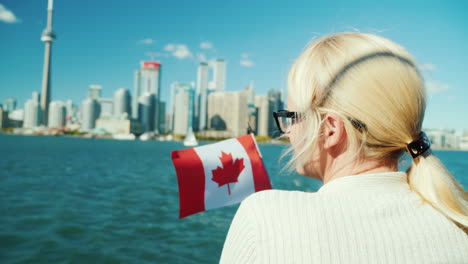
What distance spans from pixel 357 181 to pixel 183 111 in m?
160

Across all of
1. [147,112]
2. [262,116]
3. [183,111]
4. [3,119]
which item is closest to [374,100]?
[262,116]

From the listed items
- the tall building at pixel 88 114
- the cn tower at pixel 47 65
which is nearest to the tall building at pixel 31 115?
the cn tower at pixel 47 65

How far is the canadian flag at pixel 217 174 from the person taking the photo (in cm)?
412

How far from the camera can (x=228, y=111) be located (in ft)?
445

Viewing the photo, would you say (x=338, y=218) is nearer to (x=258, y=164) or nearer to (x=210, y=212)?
(x=258, y=164)

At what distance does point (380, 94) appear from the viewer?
0.96 meters

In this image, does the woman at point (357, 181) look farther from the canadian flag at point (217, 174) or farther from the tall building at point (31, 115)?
the tall building at point (31, 115)

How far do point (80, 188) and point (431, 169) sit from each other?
1555 centimetres

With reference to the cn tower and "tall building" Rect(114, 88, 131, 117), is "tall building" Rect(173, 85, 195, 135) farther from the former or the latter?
the cn tower

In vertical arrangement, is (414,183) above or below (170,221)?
above

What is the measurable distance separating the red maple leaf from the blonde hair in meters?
3.30

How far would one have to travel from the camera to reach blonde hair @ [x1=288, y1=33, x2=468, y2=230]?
0.97 m

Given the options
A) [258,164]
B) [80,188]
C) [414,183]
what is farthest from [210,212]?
[414,183]

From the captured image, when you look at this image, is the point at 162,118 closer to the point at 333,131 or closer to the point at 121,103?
the point at 121,103
